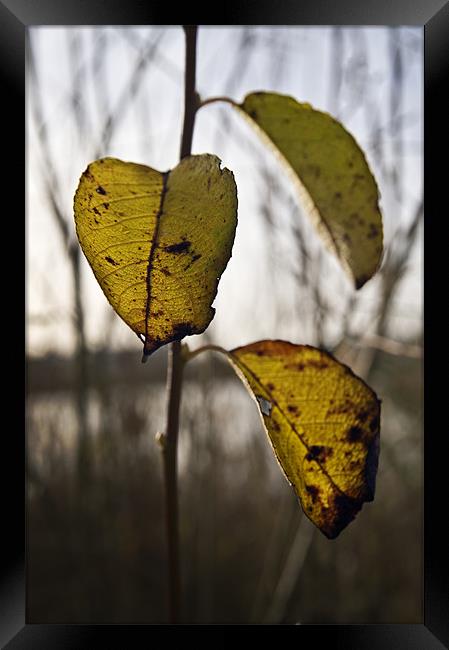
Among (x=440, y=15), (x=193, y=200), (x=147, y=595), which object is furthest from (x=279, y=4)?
(x=147, y=595)

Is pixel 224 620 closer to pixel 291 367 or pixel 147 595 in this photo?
pixel 147 595

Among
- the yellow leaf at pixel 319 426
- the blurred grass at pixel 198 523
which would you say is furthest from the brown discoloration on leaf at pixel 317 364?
the blurred grass at pixel 198 523

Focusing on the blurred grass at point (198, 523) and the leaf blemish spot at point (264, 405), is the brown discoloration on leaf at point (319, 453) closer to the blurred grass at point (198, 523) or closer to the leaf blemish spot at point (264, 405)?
the leaf blemish spot at point (264, 405)

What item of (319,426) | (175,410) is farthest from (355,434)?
(175,410)

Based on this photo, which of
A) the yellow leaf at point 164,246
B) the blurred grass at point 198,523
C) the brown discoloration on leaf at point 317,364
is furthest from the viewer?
the blurred grass at point 198,523

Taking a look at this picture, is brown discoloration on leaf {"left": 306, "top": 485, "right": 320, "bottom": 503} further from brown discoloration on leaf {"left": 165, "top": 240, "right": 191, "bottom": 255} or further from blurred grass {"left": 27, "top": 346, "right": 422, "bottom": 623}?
blurred grass {"left": 27, "top": 346, "right": 422, "bottom": 623}

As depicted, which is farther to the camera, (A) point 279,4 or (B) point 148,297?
(A) point 279,4

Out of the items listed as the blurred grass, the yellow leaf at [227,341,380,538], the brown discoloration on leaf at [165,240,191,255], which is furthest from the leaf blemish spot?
the blurred grass
